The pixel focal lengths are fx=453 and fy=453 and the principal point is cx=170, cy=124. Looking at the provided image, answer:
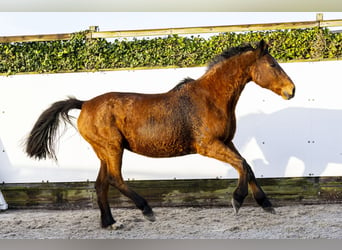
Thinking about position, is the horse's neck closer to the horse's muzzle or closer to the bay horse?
the bay horse

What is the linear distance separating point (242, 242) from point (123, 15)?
256 cm

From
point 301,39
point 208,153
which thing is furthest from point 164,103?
point 301,39

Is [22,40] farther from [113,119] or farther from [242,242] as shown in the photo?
[242,242]

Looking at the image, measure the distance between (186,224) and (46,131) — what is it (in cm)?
164

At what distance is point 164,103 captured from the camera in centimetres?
405

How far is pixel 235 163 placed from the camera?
3676 mm

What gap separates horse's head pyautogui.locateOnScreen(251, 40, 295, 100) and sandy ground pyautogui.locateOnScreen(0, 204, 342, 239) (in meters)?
1.36

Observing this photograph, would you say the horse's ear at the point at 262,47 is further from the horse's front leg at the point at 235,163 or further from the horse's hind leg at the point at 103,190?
the horse's hind leg at the point at 103,190

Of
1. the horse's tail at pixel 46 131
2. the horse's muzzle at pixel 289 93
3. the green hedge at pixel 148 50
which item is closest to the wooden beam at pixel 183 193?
the horse's tail at pixel 46 131

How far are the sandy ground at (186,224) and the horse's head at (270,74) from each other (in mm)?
1363

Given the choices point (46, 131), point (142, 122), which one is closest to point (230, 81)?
point (142, 122)

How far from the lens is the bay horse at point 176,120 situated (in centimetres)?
Answer: 383

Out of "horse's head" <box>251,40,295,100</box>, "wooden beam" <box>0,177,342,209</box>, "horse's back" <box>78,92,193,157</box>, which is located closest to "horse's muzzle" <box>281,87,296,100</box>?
"horse's head" <box>251,40,295,100</box>

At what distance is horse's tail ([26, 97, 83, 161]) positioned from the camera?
4219 mm
